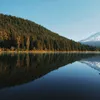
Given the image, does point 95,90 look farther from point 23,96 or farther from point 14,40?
point 14,40

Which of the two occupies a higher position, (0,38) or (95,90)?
(0,38)

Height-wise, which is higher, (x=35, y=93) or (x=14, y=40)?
(x=14, y=40)

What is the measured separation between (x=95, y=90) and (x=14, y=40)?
152 metres

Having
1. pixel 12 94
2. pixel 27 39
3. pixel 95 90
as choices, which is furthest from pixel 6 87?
pixel 27 39

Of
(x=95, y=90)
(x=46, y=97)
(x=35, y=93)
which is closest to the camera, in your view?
(x=46, y=97)

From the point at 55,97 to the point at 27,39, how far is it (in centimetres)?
16626

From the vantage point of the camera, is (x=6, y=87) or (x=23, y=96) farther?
(x=6, y=87)

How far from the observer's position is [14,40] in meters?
172

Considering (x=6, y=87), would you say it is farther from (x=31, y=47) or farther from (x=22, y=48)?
(x=31, y=47)

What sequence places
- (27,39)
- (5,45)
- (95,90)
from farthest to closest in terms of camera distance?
(27,39), (5,45), (95,90)

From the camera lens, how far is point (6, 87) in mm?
24141

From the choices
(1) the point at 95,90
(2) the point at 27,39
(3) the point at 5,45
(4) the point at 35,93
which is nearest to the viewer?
(4) the point at 35,93

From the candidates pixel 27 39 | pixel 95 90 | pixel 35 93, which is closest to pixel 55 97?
pixel 35 93

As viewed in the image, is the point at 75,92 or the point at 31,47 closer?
the point at 75,92
